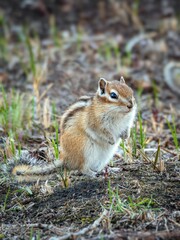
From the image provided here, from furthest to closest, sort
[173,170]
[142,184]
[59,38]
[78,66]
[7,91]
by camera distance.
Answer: [59,38] < [78,66] < [7,91] < [173,170] < [142,184]

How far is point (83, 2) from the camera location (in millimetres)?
13008

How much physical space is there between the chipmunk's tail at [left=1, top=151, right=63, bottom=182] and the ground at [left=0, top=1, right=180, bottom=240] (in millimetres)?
54

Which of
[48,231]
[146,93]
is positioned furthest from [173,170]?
[146,93]

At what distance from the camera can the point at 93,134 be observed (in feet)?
19.1

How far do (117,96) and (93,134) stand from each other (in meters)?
0.42

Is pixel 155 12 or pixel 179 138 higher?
pixel 155 12

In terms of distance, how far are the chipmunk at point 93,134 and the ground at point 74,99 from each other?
0.39 feet

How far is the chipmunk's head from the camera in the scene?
5660mm

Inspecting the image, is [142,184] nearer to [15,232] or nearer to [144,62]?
[15,232]

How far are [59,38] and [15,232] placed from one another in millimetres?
7248

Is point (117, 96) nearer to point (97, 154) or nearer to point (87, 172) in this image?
point (97, 154)

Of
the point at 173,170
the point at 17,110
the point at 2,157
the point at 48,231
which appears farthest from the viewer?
the point at 17,110

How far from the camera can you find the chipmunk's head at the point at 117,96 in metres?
5.66

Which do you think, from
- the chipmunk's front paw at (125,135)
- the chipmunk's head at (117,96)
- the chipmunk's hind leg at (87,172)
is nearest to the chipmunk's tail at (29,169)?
the chipmunk's hind leg at (87,172)
